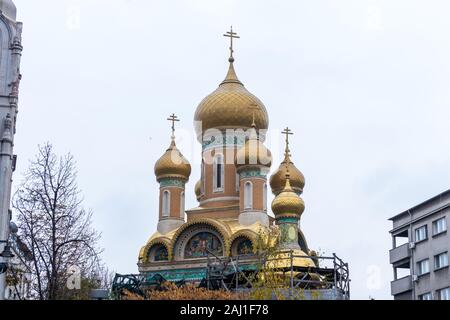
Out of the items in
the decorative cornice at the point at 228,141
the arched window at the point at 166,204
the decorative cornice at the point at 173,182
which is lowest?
the arched window at the point at 166,204

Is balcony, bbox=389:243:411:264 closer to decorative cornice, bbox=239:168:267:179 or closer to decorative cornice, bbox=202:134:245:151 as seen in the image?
decorative cornice, bbox=239:168:267:179

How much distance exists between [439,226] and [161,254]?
47.9ft

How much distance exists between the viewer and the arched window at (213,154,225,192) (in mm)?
51312

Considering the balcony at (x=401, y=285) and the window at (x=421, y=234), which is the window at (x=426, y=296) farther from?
the window at (x=421, y=234)

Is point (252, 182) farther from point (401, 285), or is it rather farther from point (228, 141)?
point (401, 285)

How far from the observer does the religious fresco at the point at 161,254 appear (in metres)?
49.3

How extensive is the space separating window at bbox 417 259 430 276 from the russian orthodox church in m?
5.79

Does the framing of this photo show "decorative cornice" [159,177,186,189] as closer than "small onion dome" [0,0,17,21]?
No

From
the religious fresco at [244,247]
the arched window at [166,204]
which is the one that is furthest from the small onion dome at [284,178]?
the religious fresco at [244,247]

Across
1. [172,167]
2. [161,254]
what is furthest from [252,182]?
[161,254]

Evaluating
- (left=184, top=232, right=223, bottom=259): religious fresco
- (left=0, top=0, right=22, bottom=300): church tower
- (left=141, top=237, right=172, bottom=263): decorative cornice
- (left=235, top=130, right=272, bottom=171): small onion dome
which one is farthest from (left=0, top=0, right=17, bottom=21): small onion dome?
(left=141, top=237, right=172, bottom=263): decorative cornice

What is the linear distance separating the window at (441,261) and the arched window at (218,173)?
12.2 metres
